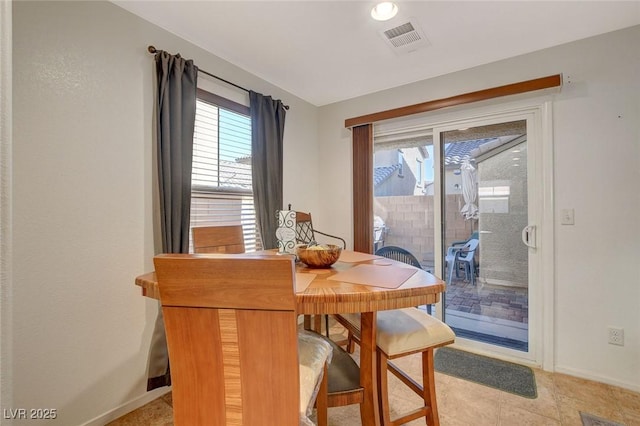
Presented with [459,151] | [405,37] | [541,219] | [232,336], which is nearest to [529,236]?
[541,219]

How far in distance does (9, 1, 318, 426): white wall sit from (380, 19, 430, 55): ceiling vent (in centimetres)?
156

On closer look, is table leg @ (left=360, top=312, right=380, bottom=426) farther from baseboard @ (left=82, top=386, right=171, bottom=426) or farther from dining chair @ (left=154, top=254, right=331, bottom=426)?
baseboard @ (left=82, top=386, right=171, bottom=426)

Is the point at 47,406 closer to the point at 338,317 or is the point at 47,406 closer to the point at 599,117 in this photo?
the point at 338,317

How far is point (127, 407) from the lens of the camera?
5.56 feet

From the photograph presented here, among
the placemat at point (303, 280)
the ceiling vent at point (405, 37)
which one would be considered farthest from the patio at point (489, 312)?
the ceiling vent at point (405, 37)

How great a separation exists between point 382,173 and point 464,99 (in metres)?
1.02

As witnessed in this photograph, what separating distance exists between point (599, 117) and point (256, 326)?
8.59 ft

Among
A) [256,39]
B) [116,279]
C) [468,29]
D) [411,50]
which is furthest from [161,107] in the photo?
[468,29]

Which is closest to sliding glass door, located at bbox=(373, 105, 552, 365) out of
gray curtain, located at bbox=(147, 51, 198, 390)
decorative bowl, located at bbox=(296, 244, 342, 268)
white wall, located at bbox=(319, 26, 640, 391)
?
white wall, located at bbox=(319, 26, 640, 391)

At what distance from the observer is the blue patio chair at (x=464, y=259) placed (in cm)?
252

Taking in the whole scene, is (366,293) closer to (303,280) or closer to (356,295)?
(356,295)

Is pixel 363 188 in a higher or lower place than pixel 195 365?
higher

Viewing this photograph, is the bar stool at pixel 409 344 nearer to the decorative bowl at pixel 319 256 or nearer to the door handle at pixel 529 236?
the decorative bowl at pixel 319 256

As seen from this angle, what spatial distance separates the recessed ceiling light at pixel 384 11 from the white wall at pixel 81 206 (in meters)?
1.40
